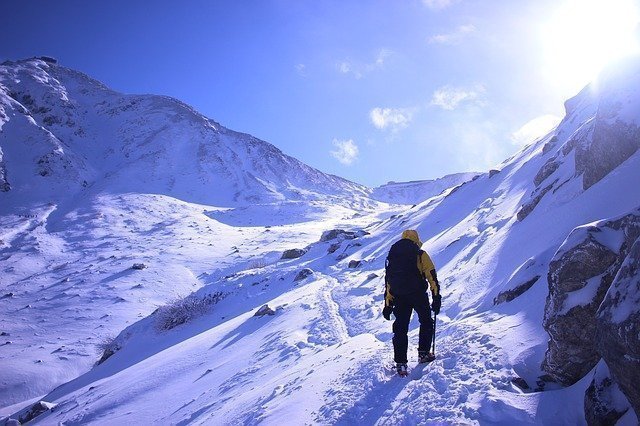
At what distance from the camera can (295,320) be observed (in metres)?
12.7

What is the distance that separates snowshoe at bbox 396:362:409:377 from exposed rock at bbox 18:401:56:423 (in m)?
14.8

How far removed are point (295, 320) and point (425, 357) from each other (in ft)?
25.0

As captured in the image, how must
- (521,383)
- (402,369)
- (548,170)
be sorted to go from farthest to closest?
(548,170) < (402,369) < (521,383)

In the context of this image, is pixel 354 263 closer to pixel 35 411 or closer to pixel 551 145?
pixel 551 145

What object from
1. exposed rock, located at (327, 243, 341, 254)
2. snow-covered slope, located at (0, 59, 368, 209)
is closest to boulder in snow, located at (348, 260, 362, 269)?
exposed rock, located at (327, 243, 341, 254)

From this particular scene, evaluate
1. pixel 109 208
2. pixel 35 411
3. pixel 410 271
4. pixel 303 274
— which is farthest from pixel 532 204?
pixel 109 208

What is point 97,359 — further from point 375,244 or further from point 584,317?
point 584,317

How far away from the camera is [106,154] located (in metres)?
72.0

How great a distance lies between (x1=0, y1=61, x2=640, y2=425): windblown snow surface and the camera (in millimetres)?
5027

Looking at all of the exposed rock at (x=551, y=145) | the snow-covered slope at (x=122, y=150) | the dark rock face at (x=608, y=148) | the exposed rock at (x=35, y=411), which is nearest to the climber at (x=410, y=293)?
the dark rock face at (x=608, y=148)

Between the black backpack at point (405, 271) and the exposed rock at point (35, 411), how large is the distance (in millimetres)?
15122

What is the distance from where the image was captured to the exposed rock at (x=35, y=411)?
45.1 ft

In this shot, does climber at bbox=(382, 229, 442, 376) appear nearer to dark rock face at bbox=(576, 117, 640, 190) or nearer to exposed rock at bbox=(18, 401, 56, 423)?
dark rock face at bbox=(576, 117, 640, 190)

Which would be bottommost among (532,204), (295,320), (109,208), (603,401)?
(603,401)
